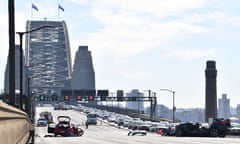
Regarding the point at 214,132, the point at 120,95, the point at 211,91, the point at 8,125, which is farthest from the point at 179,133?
the point at 120,95

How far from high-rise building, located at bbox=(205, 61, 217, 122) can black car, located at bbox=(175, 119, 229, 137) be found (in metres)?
83.1

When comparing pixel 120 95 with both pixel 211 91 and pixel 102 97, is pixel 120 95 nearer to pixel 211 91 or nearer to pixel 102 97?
pixel 102 97

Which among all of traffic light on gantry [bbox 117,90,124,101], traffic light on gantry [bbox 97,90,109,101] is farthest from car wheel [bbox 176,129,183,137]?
traffic light on gantry [bbox 117,90,124,101]

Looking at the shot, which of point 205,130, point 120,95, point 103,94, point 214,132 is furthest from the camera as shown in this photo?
point 120,95

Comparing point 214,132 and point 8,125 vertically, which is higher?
point 8,125

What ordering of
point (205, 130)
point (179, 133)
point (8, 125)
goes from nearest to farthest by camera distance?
point (8, 125)
point (205, 130)
point (179, 133)

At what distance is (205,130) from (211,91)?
8847 cm

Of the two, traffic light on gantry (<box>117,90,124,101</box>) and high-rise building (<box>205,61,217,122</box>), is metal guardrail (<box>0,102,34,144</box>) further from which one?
traffic light on gantry (<box>117,90,124,101</box>)

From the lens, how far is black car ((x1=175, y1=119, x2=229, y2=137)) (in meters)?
72.2

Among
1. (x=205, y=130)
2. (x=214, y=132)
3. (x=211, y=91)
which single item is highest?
(x=211, y=91)

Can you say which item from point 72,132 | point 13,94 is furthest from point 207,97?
point 13,94

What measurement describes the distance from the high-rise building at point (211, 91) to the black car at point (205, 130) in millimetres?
83101

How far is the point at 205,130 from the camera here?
7350 cm

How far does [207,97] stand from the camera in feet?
527
